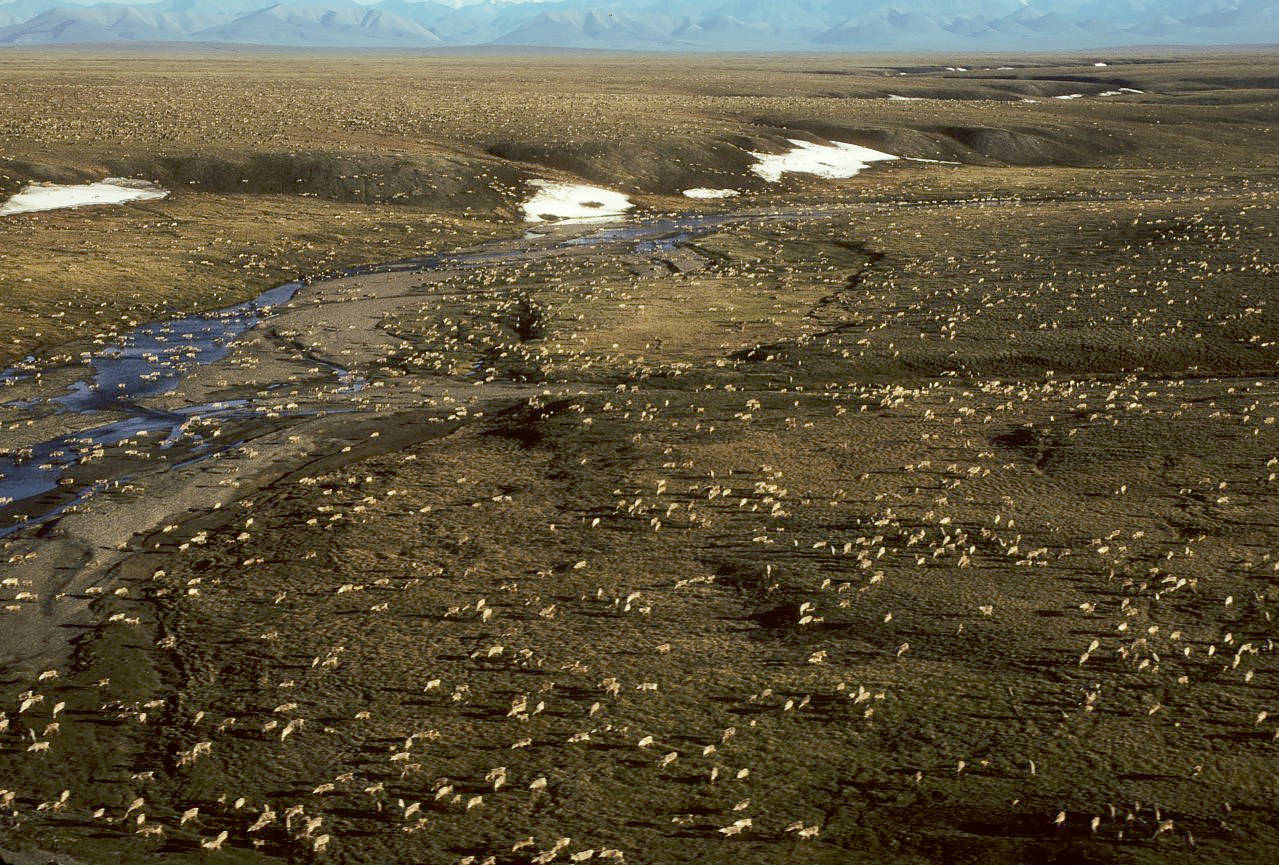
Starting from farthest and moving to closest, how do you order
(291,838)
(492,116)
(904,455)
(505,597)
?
(492,116) → (904,455) → (505,597) → (291,838)

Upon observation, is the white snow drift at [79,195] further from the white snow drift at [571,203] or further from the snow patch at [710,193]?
the snow patch at [710,193]

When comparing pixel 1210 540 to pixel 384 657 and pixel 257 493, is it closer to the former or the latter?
pixel 384 657

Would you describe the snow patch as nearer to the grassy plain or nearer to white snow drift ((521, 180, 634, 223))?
white snow drift ((521, 180, 634, 223))

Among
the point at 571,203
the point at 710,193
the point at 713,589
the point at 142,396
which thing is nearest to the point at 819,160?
the point at 710,193

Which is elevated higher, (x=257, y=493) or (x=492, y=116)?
(x=492, y=116)

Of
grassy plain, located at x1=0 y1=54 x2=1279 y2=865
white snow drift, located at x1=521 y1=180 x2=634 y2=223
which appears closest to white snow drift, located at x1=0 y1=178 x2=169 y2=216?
grassy plain, located at x1=0 y1=54 x2=1279 y2=865

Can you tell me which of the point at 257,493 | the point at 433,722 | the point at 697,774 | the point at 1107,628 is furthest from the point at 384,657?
the point at 1107,628

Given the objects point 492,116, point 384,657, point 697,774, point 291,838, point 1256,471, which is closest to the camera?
point 291,838

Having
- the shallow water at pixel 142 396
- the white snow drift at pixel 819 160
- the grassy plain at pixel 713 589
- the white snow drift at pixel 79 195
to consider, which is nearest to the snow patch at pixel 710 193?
the white snow drift at pixel 819 160
